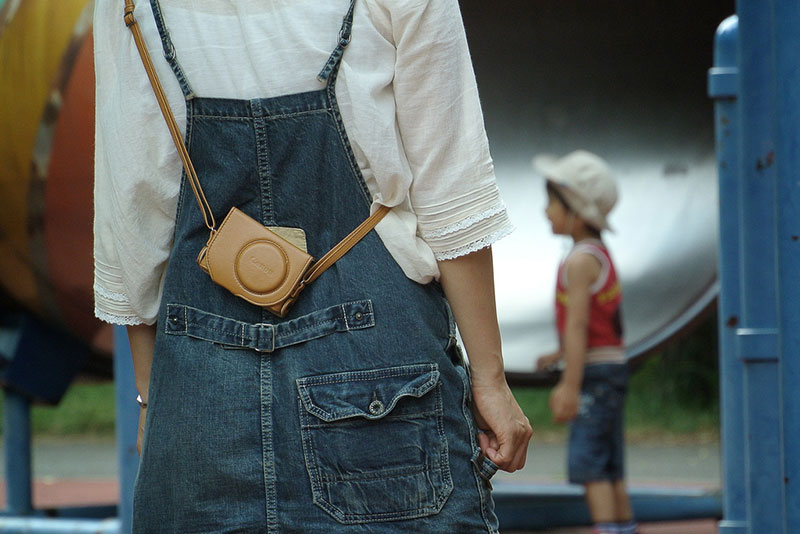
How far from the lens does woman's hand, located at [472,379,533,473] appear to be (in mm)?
1094

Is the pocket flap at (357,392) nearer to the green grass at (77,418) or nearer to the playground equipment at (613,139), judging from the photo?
the playground equipment at (613,139)

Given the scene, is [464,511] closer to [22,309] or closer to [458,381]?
[458,381]

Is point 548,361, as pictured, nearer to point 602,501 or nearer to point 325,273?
point 602,501

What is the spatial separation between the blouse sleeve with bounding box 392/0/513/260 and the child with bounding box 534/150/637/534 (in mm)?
1910

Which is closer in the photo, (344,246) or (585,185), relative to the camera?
(344,246)

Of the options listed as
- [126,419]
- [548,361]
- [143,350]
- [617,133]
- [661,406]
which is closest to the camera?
[143,350]

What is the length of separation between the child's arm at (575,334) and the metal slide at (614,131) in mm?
673

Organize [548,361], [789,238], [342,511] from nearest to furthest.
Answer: [342,511]
[789,238]
[548,361]

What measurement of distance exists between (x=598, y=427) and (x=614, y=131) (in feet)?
4.79

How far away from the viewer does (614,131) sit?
4.10m

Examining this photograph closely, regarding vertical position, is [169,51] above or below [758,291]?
above

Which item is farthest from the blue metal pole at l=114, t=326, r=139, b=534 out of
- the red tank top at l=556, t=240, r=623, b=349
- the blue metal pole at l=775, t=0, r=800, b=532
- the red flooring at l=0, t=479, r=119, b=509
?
the red flooring at l=0, t=479, r=119, b=509

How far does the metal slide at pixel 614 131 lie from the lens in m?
3.78

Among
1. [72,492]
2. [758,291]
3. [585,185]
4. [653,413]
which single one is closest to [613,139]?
[585,185]
